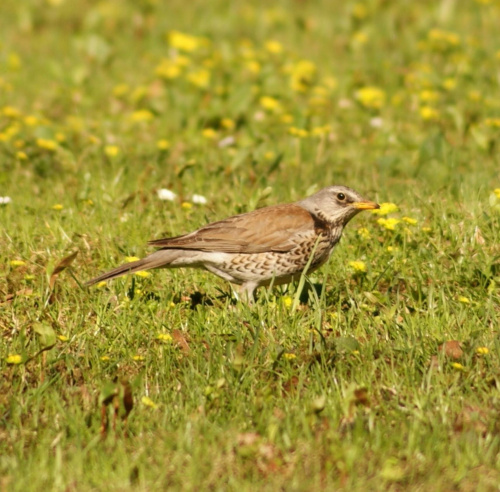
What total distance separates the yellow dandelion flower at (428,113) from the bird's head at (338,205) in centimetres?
368

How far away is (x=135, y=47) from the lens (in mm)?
14000

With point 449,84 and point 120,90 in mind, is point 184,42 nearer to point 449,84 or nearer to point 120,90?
point 120,90

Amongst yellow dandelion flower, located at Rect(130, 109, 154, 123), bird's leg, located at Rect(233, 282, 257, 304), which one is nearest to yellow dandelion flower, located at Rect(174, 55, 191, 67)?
yellow dandelion flower, located at Rect(130, 109, 154, 123)

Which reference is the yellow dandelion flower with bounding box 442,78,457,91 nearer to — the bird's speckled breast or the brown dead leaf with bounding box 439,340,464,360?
the bird's speckled breast

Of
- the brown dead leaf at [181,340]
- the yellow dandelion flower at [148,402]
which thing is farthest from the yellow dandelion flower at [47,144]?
the yellow dandelion flower at [148,402]

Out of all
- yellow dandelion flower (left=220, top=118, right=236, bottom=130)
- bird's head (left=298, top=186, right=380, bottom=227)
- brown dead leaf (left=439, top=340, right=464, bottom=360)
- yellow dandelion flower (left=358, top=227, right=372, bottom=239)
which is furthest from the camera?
yellow dandelion flower (left=220, top=118, right=236, bottom=130)

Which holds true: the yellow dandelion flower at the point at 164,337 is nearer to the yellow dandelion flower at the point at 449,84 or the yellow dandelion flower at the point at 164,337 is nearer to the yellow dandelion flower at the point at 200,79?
the yellow dandelion flower at the point at 200,79

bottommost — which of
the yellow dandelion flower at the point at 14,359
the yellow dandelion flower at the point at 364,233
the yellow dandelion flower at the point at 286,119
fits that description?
the yellow dandelion flower at the point at 286,119

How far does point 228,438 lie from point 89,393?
39.5 inches

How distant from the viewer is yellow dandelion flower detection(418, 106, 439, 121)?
35.0ft

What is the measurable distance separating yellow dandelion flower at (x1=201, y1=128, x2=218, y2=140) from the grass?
0.14 feet

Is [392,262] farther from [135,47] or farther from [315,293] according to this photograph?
[135,47]

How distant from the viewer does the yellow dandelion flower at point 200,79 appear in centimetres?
1177

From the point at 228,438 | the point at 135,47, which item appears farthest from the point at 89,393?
the point at 135,47
